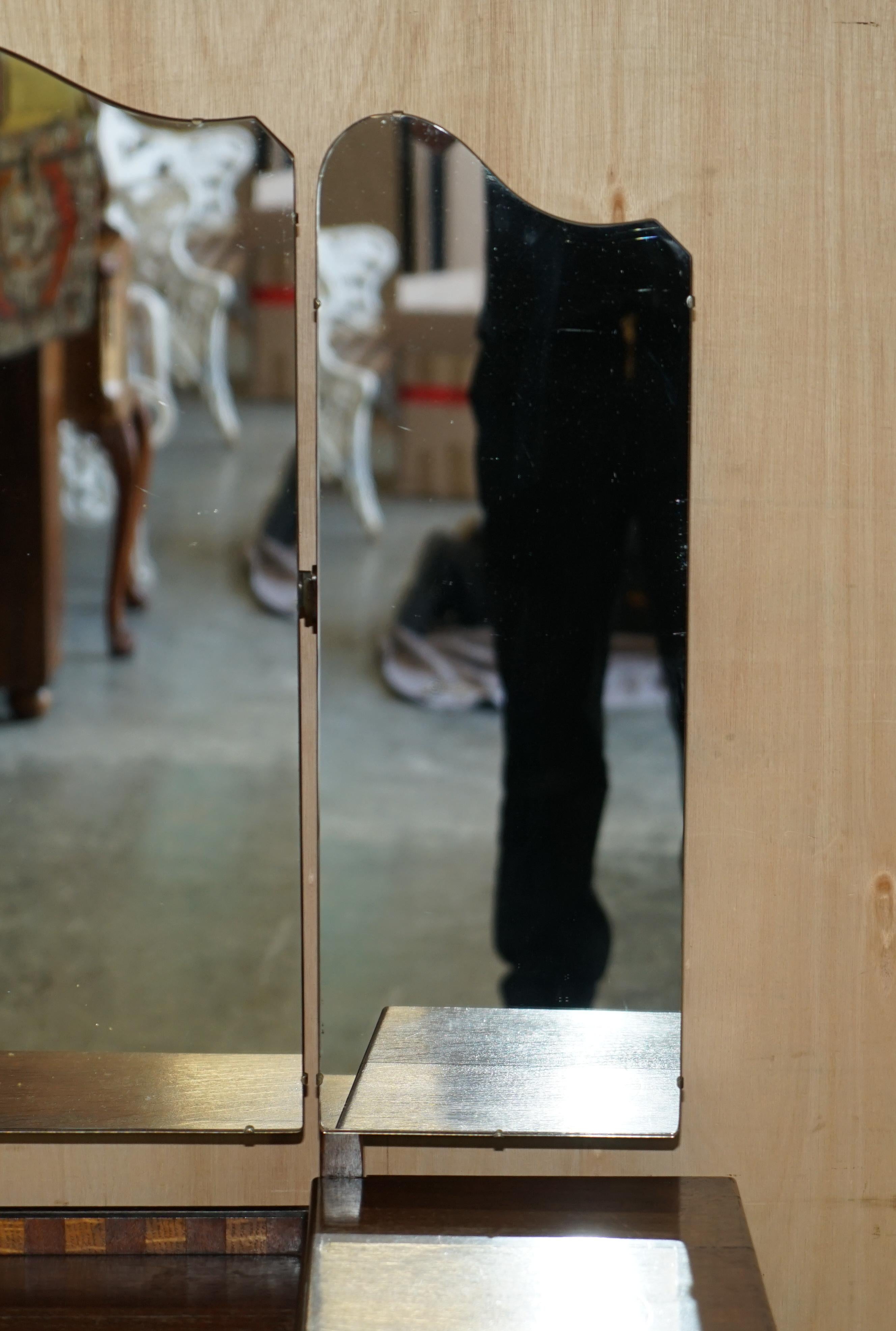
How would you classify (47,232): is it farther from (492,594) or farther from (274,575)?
(492,594)

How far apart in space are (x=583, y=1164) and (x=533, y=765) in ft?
1.03

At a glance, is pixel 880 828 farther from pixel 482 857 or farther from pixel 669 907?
pixel 482 857

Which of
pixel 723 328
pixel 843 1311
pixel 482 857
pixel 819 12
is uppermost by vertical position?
pixel 819 12

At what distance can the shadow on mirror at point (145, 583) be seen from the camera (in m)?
0.91

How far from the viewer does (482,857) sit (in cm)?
97

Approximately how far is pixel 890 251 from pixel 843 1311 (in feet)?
2.59

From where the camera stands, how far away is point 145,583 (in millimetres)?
948

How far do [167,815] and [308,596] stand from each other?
190 mm

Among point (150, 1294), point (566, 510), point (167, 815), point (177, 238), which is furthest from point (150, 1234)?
point (177, 238)

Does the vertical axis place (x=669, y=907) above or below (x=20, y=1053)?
above

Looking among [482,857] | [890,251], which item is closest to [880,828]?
[482,857]

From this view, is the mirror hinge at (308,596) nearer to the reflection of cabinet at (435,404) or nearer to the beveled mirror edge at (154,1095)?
the reflection of cabinet at (435,404)

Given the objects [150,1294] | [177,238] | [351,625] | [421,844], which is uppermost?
[177,238]

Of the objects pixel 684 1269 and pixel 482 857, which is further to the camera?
pixel 482 857
